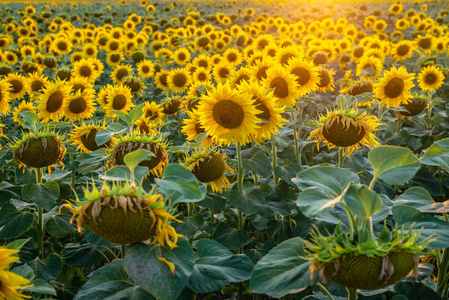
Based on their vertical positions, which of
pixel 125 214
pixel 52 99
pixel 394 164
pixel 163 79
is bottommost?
pixel 163 79

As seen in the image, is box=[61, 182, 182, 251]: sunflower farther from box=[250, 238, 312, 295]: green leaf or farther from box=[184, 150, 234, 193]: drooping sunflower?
box=[184, 150, 234, 193]: drooping sunflower

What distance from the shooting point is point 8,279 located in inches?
40.6

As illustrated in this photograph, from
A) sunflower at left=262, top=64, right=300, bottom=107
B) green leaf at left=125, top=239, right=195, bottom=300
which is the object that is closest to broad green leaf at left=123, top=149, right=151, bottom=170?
green leaf at left=125, top=239, right=195, bottom=300

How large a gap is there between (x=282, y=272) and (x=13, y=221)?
62.8 inches

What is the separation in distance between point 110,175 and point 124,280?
365 millimetres

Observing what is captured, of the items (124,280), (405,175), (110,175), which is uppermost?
(405,175)

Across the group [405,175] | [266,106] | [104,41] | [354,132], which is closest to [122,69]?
[104,41]

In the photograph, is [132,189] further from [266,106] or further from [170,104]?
[170,104]

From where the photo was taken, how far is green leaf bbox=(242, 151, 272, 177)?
2.15 meters

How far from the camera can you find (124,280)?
1.23 metres

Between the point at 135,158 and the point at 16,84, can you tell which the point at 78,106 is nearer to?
the point at 16,84

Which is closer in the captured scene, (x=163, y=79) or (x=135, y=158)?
(x=135, y=158)

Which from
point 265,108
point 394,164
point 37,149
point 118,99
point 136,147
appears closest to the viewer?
point 394,164

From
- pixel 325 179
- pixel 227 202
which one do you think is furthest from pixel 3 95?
pixel 325 179
